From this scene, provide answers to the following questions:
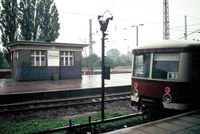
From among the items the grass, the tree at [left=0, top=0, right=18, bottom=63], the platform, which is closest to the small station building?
the tree at [left=0, top=0, right=18, bottom=63]

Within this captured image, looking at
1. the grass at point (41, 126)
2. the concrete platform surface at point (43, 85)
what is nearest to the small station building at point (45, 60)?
the concrete platform surface at point (43, 85)

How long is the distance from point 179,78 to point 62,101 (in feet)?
24.8

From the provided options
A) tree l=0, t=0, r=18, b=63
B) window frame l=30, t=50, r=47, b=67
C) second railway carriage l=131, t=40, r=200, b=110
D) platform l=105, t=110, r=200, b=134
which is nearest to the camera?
platform l=105, t=110, r=200, b=134

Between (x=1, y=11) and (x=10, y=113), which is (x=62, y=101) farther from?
(x=1, y=11)

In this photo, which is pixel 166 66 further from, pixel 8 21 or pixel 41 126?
pixel 8 21

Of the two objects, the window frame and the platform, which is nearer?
the platform

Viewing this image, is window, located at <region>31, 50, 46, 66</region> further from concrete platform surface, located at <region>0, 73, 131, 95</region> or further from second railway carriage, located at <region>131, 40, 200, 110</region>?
second railway carriage, located at <region>131, 40, 200, 110</region>

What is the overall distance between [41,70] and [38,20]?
13.3 metres

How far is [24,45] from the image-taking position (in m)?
20.5

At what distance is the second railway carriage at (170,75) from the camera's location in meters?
7.06

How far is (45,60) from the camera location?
21734mm

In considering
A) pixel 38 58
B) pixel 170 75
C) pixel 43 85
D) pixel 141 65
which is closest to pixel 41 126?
pixel 141 65

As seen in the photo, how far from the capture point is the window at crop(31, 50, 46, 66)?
834 inches

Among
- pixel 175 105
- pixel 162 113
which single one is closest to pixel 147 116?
pixel 162 113
